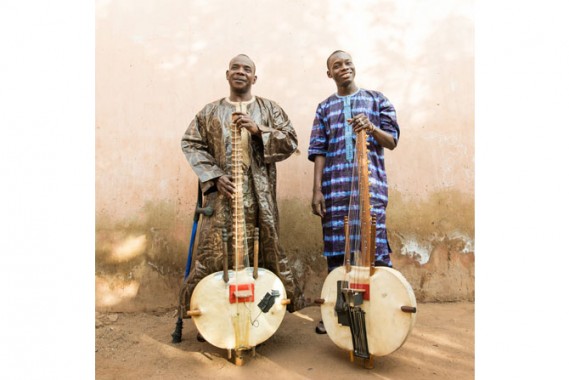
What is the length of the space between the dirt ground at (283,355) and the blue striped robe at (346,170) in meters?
0.71

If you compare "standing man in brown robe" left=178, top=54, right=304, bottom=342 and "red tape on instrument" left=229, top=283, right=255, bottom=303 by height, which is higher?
"standing man in brown robe" left=178, top=54, right=304, bottom=342

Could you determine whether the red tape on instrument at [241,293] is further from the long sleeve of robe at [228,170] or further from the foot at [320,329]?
the foot at [320,329]

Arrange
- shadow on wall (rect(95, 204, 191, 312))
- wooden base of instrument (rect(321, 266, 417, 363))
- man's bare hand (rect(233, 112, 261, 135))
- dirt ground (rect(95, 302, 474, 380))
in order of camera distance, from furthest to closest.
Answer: shadow on wall (rect(95, 204, 191, 312)) → man's bare hand (rect(233, 112, 261, 135)) → dirt ground (rect(95, 302, 474, 380)) → wooden base of instrument (rect(321, 266, 417, 363))

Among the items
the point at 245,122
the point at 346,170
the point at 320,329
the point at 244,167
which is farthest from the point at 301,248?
the point at 245,122

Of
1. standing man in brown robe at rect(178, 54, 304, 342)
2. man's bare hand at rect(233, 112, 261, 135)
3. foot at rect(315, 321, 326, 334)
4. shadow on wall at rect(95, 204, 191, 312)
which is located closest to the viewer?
man's bare hand at rect(233, 112, 261, 135)

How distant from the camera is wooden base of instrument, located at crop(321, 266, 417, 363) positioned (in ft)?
8.29

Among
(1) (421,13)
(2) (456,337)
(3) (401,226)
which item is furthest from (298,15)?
(2) (456,337)

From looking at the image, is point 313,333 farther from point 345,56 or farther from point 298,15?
point 298,15

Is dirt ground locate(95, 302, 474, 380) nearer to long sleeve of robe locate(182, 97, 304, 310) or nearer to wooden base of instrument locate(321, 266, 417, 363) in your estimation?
wooden base of instrument locate(321, 266, 417, 363)

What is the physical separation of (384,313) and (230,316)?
1.00m

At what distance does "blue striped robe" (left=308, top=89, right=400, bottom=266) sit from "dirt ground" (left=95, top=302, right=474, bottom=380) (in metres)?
0.71

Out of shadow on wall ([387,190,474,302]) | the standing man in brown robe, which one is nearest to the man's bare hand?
the standing man in brown robe

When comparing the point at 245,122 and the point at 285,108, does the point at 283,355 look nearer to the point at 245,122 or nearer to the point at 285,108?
the point at 245,122

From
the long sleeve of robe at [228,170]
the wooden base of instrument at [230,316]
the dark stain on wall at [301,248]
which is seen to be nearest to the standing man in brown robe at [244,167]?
the long sleeve of robe at [228,170]
